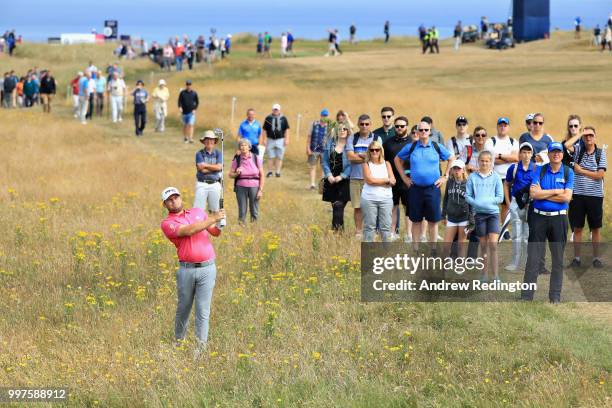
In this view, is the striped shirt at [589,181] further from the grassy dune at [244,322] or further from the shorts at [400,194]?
the shorts at [400,194]

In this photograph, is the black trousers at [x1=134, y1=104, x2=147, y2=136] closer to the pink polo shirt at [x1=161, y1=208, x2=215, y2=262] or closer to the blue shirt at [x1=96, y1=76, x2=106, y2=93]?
the blue shirt at [x1=96, y1=76, x2=106, y2=93]

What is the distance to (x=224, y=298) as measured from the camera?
1172cm

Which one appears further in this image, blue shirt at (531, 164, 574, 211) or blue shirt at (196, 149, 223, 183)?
blue shirt at (196, 149, 223, 183)

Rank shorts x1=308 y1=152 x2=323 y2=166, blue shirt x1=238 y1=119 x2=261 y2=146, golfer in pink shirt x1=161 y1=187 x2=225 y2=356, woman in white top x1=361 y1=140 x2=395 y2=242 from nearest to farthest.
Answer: golfer in pink shirt x1=161 y1=187 x2=225 y2=356 < woman in white top x1=361 y1=140 x2=395 y2=242 < shorts x1=308 y1=152 x2=323 y2=166 < blue shirt x1=238 y1=119 x2=261 y2=146

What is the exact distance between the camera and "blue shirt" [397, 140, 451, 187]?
13070mm

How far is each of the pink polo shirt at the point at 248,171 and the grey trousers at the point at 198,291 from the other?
6.02 m

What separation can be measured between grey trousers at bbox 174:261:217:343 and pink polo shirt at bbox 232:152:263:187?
6.02 metres

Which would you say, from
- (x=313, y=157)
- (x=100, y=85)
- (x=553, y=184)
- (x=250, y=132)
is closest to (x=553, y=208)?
(x=553, y=184)

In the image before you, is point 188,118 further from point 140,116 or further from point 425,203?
point 425,203

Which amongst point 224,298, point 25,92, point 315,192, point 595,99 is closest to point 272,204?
point 315,192

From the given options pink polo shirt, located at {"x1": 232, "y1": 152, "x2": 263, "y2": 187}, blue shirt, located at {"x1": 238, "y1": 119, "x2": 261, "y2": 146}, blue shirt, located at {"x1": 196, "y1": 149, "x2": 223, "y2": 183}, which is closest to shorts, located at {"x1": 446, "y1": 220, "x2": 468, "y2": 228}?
blue shirt, located at {"x1": 196, "y1": 149, "x2": 223, "y2": 183}

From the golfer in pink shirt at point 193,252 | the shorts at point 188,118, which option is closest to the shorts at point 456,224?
the golfer in pink shirt at point 193,252

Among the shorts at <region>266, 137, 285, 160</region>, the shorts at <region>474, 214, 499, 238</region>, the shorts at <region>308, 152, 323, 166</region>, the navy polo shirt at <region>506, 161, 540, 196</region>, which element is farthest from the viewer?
the shorts at <region>266, 137, 285, 160</region>

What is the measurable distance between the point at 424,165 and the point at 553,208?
2319mm
